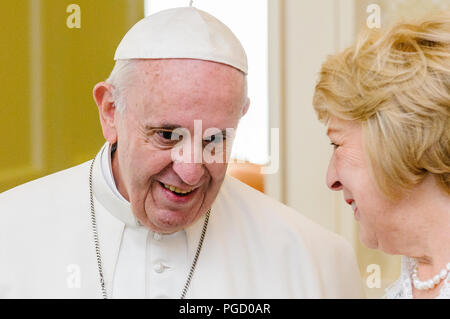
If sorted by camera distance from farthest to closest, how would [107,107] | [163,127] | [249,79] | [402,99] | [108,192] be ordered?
1. [249,79]
2. [108,192]
3. [107,107]
4. [163,127]
5. [402,99]

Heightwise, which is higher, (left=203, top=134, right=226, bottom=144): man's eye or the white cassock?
(left=203, top=134, right=226, bottom=144): man's eye

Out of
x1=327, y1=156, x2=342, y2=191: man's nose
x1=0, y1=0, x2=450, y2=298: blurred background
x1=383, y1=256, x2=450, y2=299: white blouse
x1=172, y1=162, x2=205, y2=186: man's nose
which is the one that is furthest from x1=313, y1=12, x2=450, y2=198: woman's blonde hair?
x1=0, y1=0, x2=450, y2=298: blurred background

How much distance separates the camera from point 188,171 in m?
1.54

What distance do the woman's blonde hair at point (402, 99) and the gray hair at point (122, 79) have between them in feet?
1.10

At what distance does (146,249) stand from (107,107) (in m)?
0.43

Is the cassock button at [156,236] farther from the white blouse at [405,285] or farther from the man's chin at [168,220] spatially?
the white blouse at [405,285]

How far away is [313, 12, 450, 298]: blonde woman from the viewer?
143cm

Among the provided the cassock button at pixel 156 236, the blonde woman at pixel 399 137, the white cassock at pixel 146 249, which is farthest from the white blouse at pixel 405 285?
the cassock button at pixel 156 236

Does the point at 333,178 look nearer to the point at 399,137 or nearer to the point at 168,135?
the point at 399,137

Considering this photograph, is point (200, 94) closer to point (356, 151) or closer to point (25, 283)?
point (356, 151)

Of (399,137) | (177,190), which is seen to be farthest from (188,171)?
(399,137)

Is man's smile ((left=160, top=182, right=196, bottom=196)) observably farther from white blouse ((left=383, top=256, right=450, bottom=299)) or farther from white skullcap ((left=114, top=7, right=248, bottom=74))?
white blouse ((left=383, top=256, right=450, bottom=299))

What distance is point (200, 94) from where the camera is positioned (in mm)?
1515
